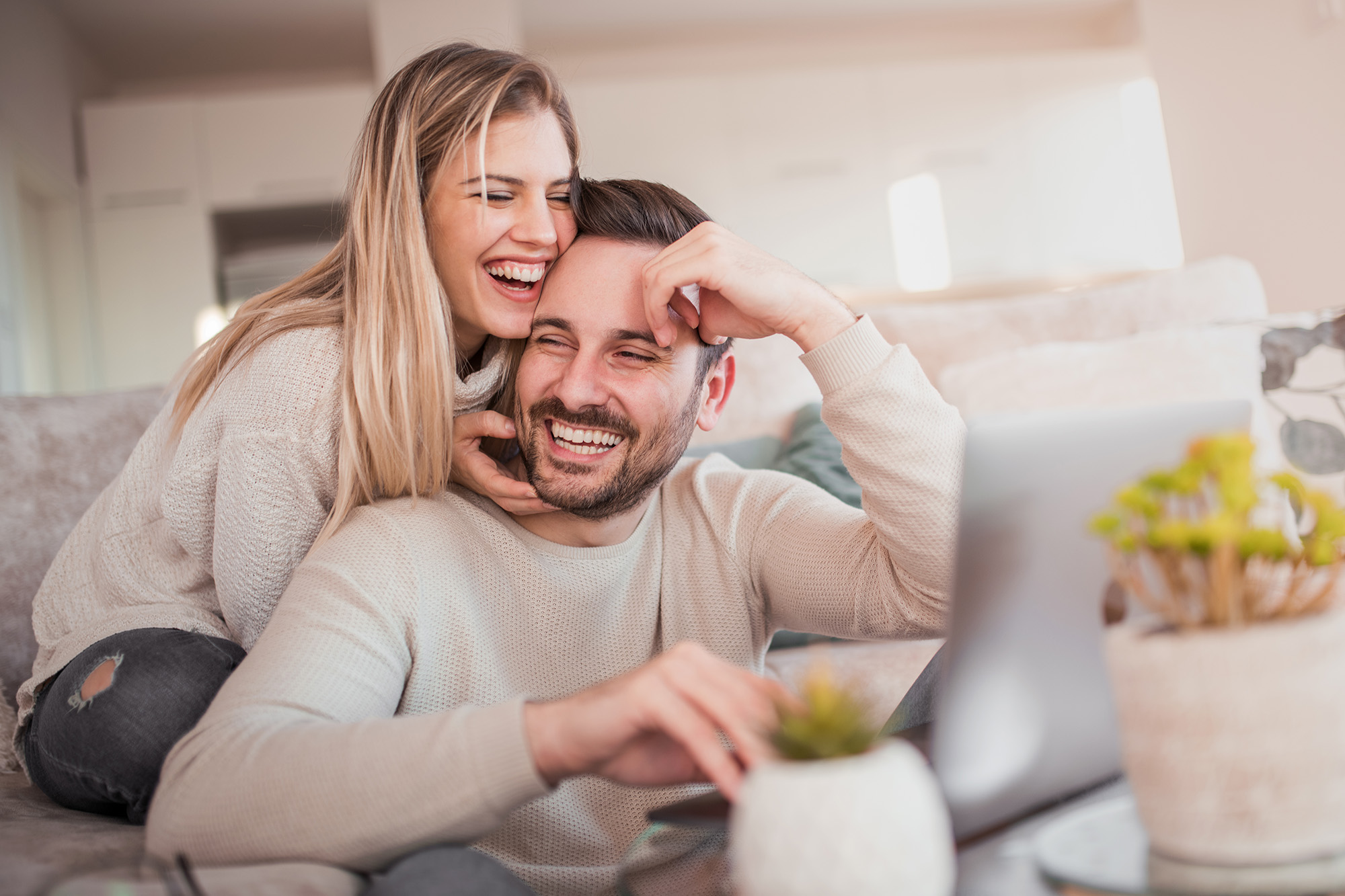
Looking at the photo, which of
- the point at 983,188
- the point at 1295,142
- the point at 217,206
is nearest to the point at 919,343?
the point at 1295,142

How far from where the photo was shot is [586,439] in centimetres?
126

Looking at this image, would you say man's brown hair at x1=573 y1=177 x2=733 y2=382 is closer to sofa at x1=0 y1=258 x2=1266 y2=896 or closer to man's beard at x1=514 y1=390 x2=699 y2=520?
man's beard at x1=514 y1=390 x2=699 y2=520

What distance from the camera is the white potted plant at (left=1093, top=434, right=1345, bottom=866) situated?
47 cm

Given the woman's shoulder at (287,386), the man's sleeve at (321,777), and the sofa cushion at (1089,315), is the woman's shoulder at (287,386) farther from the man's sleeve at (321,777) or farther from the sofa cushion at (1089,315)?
the sofa cushion at (1089,315)

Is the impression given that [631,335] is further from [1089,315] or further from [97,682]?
[1089,315]

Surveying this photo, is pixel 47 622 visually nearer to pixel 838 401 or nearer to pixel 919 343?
pixel 838 401

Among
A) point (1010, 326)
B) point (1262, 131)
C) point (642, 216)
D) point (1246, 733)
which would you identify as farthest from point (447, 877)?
point (1262, 131)

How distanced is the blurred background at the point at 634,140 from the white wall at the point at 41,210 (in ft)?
0.04

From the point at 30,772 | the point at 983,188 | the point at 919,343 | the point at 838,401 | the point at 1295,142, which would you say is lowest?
the point at 30,772

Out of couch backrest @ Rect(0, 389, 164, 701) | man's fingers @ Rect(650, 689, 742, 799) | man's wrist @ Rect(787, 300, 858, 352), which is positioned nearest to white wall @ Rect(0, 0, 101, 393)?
couch backrest @ Rect(0, 389, 164, 701)

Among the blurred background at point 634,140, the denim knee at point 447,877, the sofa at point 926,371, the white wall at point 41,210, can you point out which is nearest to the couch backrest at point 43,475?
the sofa at point 926,371

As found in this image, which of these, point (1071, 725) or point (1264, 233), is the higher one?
point (1264, 233)

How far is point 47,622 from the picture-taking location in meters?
1.43

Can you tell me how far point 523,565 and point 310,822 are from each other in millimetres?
499
